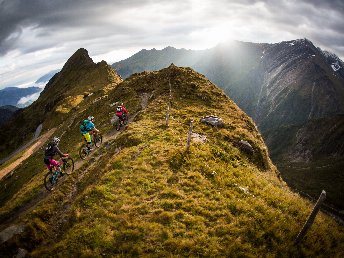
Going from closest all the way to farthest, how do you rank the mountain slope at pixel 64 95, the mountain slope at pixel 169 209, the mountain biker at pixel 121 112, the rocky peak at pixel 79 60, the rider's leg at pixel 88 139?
the mountain slope at pixel 169 209 → the rider's leg at pixel 88 139 → the mountain biker at pixel 121 112 → the mountain slope at pixel 64 95 → the rocky peak at pixel 79 60

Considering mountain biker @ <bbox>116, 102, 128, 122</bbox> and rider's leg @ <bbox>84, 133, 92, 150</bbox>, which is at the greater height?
mountain biker @ <bbox>116, 102, 128, 122</bbox>

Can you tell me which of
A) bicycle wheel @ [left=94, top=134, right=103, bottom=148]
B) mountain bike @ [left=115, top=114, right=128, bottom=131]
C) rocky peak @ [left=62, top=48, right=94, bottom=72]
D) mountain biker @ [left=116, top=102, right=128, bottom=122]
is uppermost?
rocky peak @ [left=62, top=48, right=94, bottom=72]

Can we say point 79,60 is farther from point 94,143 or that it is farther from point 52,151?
point 52,151

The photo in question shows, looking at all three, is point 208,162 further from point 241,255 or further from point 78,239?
point 78,239

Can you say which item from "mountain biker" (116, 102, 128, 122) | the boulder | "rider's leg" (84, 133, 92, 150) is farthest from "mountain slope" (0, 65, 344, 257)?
"mountain biker" (116, 102, 128, 122)

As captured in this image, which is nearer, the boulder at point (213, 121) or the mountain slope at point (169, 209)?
the mountain slope at point (169, 209)

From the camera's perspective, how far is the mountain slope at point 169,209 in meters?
15.8

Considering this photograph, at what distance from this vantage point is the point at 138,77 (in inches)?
2346

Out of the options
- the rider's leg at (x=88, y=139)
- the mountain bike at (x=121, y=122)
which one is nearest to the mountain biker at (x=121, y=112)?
the mountain bike at (x=121, y=122)

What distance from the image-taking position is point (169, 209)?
18641 mm

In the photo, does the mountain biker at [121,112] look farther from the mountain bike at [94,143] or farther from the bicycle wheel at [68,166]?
the bicycle wheel at [68,166]

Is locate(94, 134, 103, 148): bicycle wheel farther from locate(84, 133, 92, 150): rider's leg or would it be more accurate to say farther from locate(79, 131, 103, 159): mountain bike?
locate(84, 133, 92, 150): rider's leg

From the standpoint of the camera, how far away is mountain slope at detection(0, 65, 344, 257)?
51.9ft

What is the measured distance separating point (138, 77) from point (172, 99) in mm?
17861
